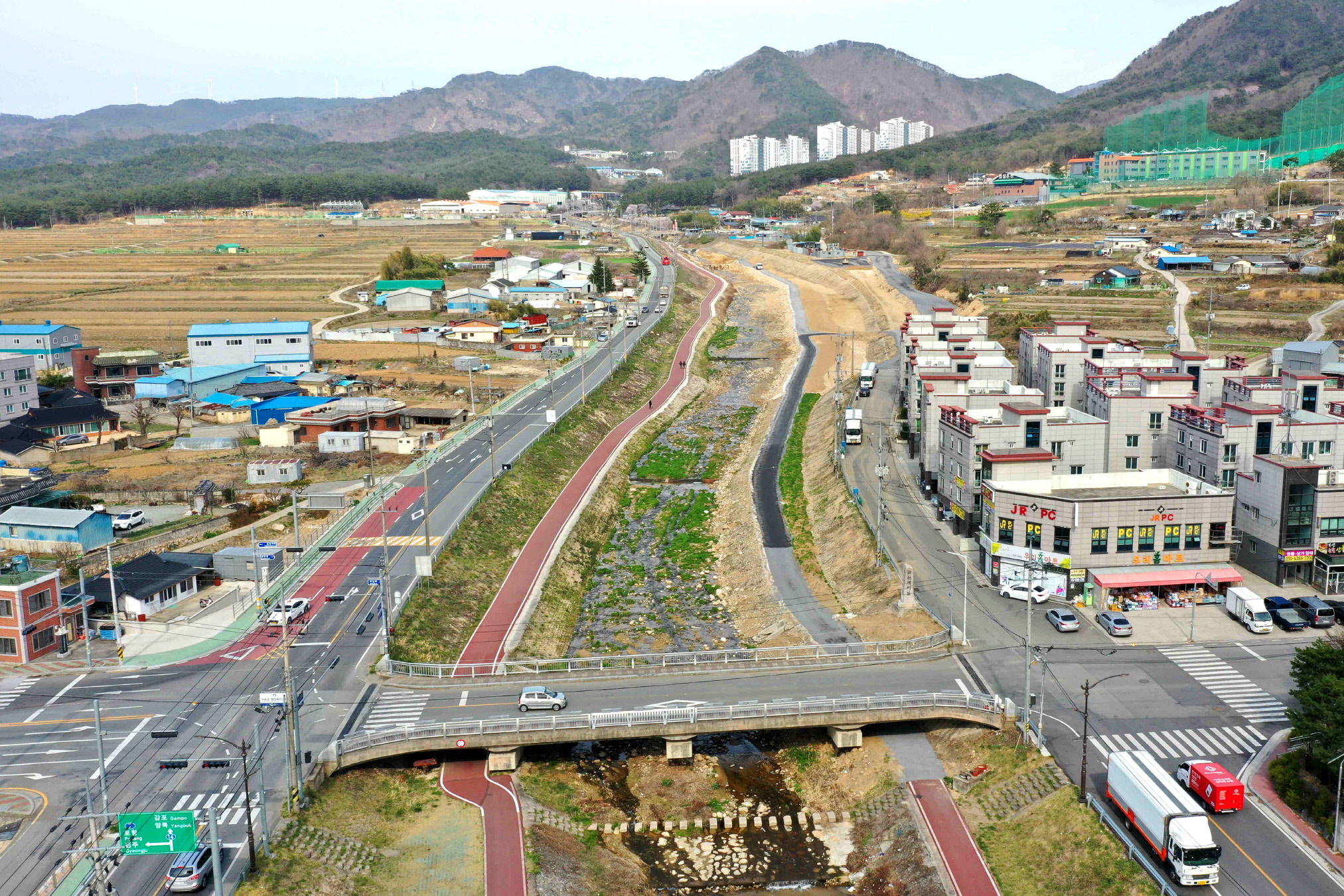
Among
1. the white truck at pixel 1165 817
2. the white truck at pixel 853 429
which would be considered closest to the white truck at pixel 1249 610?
the white truck at pixel 1165 817

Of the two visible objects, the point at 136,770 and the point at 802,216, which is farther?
the point at 802,216

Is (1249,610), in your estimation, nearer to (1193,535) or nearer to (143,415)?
(1193,535)

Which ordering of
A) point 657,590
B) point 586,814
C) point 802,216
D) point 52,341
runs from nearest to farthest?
point 586,814, point 657,590, point 52,341, point 802,216

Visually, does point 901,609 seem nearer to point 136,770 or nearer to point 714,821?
point 714,821

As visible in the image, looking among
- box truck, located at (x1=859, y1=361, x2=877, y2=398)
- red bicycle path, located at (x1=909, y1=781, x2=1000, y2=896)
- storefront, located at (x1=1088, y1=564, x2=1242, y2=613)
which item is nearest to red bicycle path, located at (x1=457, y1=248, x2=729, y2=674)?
red bicycle path, located at (x1=909, y1=781, x2=1000, y2=896)

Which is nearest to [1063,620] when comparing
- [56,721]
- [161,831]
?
[161,831]

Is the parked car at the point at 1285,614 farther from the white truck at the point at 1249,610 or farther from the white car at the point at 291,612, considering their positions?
the white car at the point at 291,612

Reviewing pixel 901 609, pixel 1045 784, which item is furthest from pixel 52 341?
pixel 1045 784
